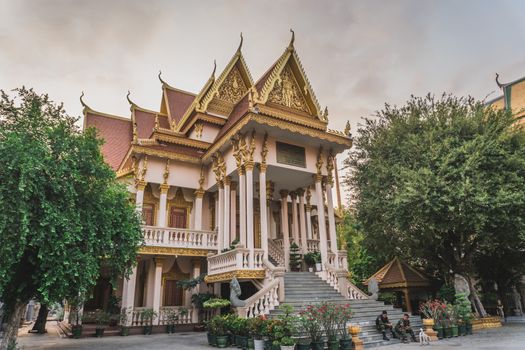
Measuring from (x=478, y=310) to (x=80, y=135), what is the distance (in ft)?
50.3

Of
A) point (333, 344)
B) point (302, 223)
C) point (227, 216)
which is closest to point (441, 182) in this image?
point (302, 223)

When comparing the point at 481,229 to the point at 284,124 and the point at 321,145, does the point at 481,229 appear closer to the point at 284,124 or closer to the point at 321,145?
the point at 321,145

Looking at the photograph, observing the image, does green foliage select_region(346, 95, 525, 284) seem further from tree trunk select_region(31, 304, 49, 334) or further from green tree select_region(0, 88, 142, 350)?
tree trunk select_region(31, 304, 49, 334)

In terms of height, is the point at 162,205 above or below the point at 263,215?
above

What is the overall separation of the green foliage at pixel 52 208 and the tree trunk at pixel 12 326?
15 centimetres

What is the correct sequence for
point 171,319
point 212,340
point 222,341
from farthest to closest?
point 171,319, point 212,340, point 222,341

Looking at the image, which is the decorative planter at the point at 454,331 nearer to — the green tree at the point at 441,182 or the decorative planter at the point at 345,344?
the green tree at the point at 441,182

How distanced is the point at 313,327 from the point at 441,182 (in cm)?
717

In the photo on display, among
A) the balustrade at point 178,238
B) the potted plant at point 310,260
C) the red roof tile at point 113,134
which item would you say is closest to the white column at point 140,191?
the balustrade at point 178,238

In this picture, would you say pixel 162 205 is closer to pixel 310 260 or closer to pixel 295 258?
pixel 295 258

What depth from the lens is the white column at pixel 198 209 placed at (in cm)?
1473

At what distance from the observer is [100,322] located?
39.2 feet

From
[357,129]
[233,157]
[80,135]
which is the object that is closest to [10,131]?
[80,135]

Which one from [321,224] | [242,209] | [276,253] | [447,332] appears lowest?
[447,332]
